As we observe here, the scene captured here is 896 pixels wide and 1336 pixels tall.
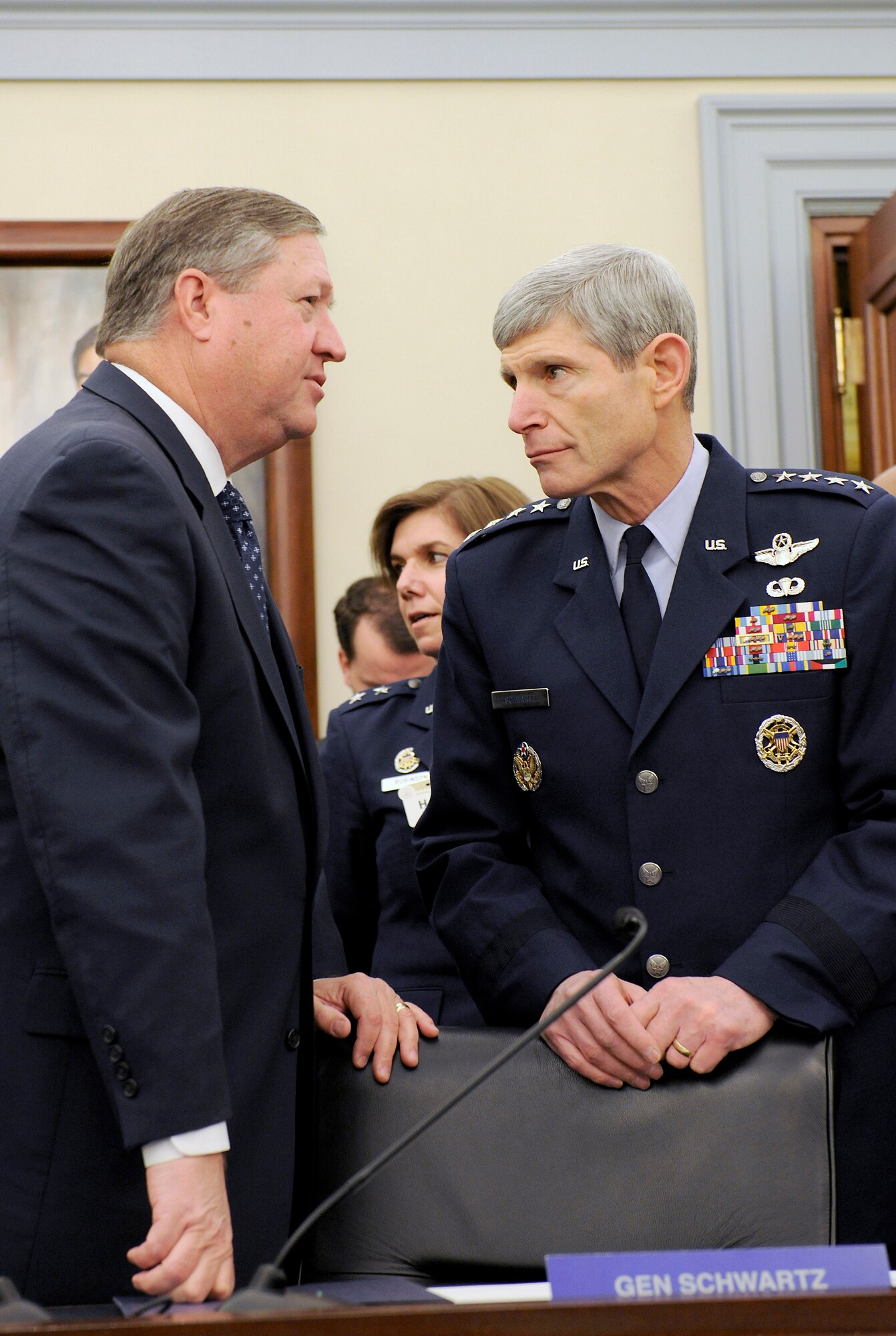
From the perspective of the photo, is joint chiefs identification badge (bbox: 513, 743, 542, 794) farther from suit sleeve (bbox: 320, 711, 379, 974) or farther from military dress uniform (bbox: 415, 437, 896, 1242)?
suit sleeve (bbox: 320, 711, 379, 974)

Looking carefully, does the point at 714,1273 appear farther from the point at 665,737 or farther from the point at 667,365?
the point at 667,365

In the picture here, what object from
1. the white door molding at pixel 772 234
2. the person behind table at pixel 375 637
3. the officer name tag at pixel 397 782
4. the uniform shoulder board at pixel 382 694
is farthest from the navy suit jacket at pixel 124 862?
the white door molding at pixel 772 234

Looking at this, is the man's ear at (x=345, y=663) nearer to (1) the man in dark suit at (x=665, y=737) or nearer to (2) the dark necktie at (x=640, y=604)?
(1) the man in dark suit at (x=665, y=737)

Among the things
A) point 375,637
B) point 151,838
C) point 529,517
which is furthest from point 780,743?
point 375,637

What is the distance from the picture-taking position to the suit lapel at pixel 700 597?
5.56 feet

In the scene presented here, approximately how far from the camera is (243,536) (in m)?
1.64

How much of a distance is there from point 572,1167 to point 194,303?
95cm

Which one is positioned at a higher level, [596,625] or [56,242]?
[56,242]

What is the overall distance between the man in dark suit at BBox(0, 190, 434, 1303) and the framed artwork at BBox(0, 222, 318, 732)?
1623mm

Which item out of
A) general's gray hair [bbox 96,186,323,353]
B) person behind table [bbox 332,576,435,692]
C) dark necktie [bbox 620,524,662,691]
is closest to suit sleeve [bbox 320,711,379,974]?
person behind table [bbox 332,576,435,692]

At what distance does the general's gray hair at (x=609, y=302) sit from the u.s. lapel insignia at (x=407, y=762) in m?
0.85

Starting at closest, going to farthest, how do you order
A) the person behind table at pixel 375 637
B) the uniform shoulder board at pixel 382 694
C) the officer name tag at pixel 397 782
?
the officer name tag at pixel 397 782 < the uniform shoulder board at pixel 382 694 < the person behind table at pixel 375 637

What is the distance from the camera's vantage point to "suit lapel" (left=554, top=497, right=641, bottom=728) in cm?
173

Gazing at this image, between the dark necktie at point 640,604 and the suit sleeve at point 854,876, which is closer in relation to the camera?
the suit sleeve at point 854,876
